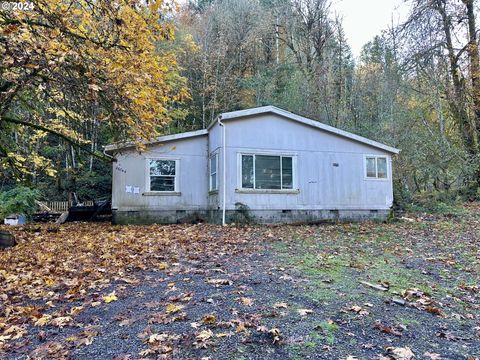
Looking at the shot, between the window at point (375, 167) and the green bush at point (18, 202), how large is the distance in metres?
11.8

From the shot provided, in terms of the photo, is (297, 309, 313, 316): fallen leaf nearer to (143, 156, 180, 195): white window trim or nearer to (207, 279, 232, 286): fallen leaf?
(207, 279, 232, 286): fallen leaf

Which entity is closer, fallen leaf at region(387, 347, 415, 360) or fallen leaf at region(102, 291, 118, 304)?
fallen leaf at region(387, 347, 415, 360)

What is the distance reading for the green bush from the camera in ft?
34.5

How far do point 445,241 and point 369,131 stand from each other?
1084cm

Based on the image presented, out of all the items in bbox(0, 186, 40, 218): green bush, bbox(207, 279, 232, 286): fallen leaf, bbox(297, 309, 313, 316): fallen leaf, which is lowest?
bbox(297, 309, 313, 316): fallen leaf

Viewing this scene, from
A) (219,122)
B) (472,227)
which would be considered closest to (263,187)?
(219,122)

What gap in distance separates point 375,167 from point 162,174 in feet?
26.7

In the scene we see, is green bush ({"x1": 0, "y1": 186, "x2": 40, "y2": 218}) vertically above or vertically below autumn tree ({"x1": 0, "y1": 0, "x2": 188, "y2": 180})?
below

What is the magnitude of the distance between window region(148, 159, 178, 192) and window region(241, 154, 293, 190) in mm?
2713

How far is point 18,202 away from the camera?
10.8m

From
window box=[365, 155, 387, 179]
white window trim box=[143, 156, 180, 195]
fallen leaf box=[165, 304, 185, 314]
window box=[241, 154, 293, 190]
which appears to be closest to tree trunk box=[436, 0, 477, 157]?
window box=[365, 155, 387, 179]

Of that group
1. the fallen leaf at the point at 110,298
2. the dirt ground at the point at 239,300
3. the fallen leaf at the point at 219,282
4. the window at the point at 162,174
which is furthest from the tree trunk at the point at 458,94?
the fallen leaf at the point at 110,298

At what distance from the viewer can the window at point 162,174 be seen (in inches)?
508

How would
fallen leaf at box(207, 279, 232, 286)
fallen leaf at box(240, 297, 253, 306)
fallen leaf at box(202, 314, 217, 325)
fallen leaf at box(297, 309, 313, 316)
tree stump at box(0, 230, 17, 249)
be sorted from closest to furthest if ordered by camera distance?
fallen leaf at box(202, 314, 217, 325) → fallen leaf at box(297, 309, 313, 316) → fallen leaf at box(240, 297, 253, 306) → fallen leaf at box(207, 279, 232, 286) → tree stump at box(0, 230, 17, 249)
